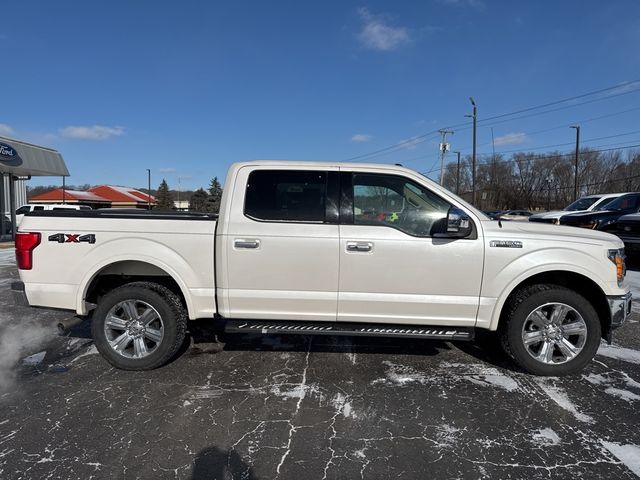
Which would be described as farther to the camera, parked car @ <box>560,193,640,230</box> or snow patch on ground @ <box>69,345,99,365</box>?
parked car @ <box>560,193,640,230</box>

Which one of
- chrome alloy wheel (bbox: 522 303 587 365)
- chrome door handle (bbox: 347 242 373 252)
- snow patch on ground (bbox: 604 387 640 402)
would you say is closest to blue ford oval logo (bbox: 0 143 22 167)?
chrome door handle (bbox: 347 242 373 252)

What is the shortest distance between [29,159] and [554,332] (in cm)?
2130

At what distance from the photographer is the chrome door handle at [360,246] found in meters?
3.83

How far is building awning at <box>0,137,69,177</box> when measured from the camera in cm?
1688

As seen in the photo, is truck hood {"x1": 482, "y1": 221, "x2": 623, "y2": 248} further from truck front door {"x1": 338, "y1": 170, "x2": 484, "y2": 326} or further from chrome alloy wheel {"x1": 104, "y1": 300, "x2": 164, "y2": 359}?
chrome alloy wheel {"x1": 104, "y1": 300, "x2": 164, "y2": 359}

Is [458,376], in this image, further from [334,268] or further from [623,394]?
[334,268]

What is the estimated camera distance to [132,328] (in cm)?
407

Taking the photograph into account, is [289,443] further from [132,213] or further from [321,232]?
[132,213]

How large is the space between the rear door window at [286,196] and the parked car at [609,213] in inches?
398

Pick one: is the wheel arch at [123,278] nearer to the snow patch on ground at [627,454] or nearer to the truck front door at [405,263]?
the truck front door at [405,263]

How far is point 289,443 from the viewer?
114 inches

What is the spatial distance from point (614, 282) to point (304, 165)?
10.2 feet

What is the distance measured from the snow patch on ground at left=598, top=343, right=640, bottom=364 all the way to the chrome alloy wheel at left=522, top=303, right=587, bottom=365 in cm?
105

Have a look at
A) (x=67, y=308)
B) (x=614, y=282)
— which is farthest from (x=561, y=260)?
(x=67, y=308)
